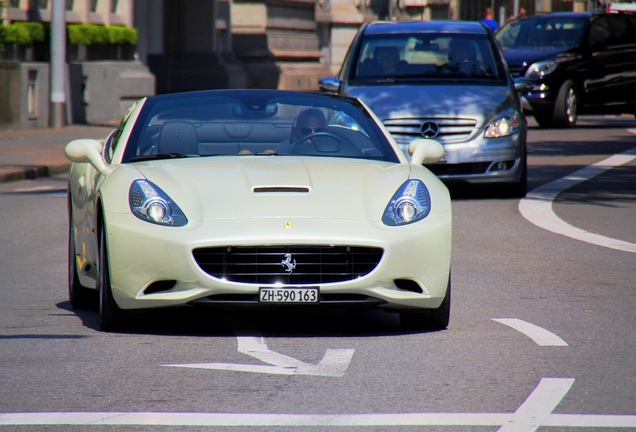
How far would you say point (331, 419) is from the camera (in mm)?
5305

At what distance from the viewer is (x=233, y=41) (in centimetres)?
4128

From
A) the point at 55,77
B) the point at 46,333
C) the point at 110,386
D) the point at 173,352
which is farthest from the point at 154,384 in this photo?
the point at 55,77

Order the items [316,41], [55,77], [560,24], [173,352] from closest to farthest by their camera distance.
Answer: [173,352] < [55,77] < [560,24] < [316,41]

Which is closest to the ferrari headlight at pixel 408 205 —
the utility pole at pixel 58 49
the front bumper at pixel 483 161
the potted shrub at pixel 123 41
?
the front bumper at pixel 483 161

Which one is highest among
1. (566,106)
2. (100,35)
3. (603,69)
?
(100,35)

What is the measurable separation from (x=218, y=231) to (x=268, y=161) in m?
1.04

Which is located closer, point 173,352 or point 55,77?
point 173,352

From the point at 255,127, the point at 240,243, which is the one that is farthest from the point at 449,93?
the point at 240,243

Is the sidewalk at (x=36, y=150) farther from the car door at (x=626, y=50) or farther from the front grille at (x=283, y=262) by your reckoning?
the front grille at (x=283, y=262)

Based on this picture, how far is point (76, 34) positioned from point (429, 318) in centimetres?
2115

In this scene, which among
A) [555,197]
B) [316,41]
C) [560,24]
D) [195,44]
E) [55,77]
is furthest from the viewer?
[316,41]

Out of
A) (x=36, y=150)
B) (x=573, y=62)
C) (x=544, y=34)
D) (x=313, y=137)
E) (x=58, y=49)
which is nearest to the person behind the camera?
(x=313, y=137)

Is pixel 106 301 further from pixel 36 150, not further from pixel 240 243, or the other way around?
pixel 36 150

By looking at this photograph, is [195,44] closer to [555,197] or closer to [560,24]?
[560,24]
